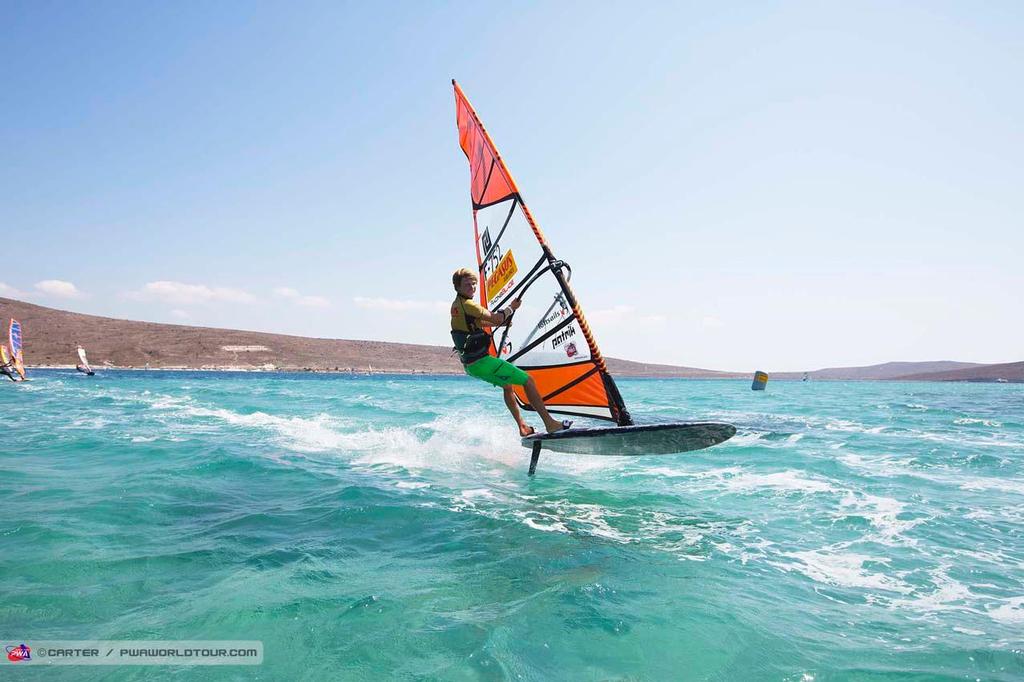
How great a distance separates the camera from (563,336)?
699cm

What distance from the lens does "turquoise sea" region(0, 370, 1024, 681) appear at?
3125 millimetres

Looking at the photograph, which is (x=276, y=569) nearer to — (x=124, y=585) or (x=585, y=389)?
(x=124, y=585)

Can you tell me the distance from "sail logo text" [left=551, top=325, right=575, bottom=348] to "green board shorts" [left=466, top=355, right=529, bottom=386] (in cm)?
73

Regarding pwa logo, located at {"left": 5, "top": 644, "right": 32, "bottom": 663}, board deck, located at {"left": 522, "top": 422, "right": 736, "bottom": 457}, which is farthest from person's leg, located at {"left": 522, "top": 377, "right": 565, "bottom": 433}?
pwa logo, located at {"left": 5, "top": 644, "right": 32, "bottom": 663}

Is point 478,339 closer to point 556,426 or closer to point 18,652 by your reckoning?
point 556,426

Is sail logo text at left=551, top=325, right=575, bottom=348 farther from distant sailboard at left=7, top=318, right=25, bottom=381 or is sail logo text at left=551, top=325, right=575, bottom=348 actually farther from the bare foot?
distant sailboard at left=7, top=318, right=25, bottom=381

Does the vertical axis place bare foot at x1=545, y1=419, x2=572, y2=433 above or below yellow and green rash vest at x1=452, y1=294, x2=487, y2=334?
below

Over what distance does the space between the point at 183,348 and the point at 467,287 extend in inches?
3382

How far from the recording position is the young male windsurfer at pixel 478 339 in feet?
20.3

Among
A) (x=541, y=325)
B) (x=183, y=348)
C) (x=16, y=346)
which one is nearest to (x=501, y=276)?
(x=541, y=325)

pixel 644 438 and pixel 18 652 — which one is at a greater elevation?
pixel 644 438

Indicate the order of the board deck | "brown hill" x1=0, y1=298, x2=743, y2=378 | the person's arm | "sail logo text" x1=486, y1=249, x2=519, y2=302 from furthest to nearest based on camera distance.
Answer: "brown hill" x1=0, y1=298, x2=743, y2=378, "sail logo text" x1=486, y1=249, x2=519, y2=302, the board deck, the person's arm

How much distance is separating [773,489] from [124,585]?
Answer: 7.66 m

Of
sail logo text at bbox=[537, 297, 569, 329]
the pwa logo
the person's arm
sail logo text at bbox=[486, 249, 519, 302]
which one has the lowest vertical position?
the pwa logo
